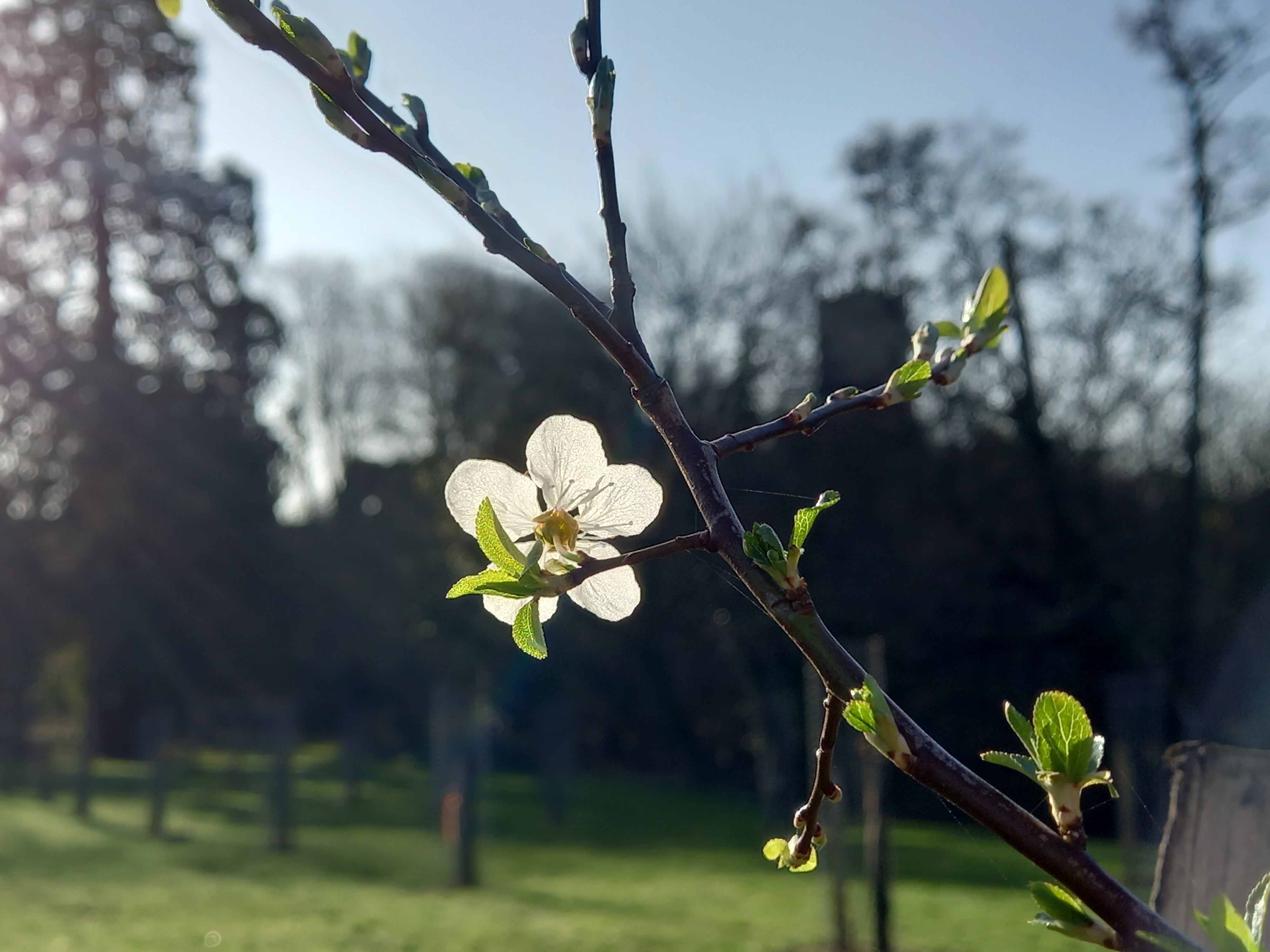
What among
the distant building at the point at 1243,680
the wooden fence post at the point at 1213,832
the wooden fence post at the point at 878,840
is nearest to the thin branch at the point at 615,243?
the wooden fence post at the point at 1213,832

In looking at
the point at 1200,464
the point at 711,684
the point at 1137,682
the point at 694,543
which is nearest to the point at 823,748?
the point at 694,543

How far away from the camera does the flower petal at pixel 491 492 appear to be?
1.54ft

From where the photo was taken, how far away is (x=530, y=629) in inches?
17.3

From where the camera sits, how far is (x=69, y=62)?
12.0 meters

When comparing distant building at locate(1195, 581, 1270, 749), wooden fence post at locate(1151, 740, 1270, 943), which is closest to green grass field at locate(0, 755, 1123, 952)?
distant building at locate(1195, 581, 1270, 749)

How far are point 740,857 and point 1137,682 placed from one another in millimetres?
2495

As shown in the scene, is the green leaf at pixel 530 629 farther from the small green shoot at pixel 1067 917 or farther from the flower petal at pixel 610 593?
the small green shoot at pixel 1067 917

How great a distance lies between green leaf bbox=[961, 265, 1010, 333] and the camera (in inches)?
20.0

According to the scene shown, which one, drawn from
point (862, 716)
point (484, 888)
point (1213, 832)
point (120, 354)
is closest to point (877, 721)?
point (862, 716)

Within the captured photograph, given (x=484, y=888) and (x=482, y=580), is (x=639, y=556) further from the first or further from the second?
(x=484, y=888)

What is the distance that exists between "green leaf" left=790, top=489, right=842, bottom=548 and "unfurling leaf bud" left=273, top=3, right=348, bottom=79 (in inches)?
9.9

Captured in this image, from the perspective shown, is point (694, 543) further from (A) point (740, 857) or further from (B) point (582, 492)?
(A) point (740, 857)

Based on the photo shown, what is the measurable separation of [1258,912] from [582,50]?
0.44 m

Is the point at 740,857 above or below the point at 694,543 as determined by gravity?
below
